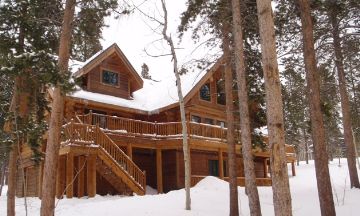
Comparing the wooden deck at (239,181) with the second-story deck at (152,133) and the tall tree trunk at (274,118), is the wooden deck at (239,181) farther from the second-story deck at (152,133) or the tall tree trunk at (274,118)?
the tall tree trunk at (274,118)

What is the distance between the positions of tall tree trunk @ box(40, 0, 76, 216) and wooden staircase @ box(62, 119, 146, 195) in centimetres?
697

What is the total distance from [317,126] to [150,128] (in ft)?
42.2

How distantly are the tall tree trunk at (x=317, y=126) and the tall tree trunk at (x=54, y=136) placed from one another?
737 centimetres

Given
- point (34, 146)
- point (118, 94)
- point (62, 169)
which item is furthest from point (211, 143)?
point (34, 146)

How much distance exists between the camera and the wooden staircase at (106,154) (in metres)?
18.2

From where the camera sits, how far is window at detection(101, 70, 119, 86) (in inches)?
990

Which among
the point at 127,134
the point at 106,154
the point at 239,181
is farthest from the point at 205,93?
the point at 106,154

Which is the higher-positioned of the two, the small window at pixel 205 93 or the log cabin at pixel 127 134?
the small window at pixel 205 93

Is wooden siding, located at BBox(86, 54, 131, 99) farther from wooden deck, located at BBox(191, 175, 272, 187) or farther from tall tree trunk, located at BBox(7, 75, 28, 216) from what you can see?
tall tree trunk, located at BBox(7, 75, 28, 216)

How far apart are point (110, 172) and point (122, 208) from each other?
4423mm

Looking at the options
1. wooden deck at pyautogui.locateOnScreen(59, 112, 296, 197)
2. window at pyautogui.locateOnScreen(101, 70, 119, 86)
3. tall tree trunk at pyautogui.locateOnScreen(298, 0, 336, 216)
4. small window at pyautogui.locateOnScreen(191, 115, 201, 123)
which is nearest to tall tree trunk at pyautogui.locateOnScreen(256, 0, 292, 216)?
tall tree trunk at pyautogui.locateOnScreen(298, 0, 336, 216)

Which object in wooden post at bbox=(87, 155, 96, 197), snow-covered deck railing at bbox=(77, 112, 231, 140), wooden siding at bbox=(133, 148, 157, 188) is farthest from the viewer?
A: wooden siding at bbox=(133, 148, 157, 188)

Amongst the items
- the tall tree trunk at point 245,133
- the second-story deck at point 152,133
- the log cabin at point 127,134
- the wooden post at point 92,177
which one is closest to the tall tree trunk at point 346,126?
the log cabin at point 127,134

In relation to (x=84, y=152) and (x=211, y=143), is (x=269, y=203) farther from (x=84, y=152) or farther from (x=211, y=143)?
(x=84, y=152)
